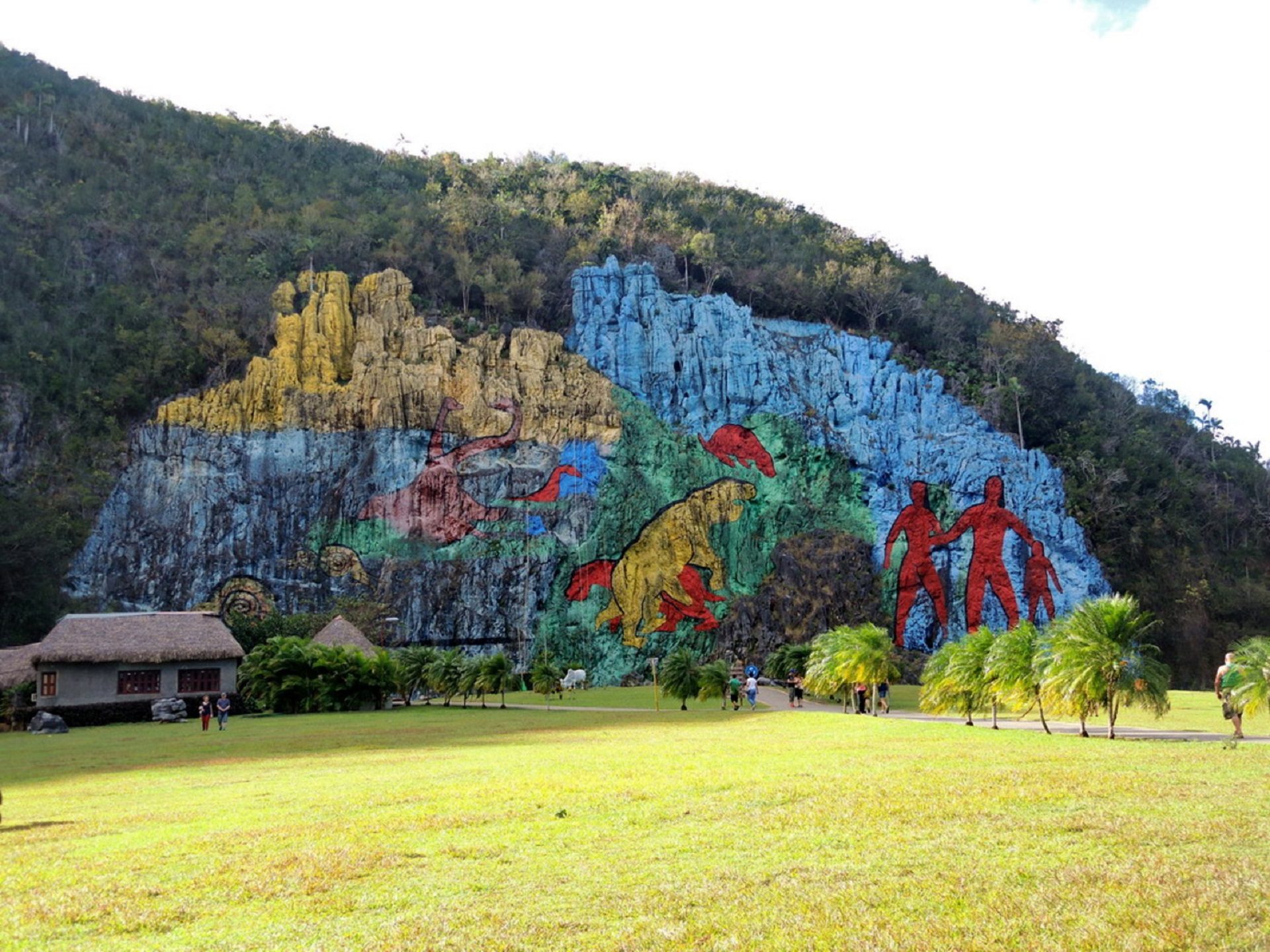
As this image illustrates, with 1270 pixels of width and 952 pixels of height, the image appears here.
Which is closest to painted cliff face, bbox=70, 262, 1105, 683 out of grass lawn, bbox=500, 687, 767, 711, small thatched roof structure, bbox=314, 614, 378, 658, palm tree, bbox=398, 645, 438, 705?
grass lawn, bbox=500, 687, 767, 711

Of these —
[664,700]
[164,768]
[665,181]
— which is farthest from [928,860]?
[665,181]

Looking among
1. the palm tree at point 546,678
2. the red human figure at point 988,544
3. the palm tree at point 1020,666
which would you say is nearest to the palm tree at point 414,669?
the palm tree at point 546,678

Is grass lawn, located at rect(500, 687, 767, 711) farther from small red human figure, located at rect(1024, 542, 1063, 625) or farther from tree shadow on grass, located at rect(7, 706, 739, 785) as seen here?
small red human figure, located at rect(1024, 542, 1063, 625)

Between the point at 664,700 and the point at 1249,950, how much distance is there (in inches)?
1102

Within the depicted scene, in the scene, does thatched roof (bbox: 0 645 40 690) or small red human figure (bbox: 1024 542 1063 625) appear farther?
small red human figure (bbox: 1024 542 1063 625)

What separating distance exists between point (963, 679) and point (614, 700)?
51.5ft

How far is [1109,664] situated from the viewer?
1664 cm

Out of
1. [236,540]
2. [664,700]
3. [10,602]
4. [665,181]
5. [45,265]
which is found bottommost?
[664,700]

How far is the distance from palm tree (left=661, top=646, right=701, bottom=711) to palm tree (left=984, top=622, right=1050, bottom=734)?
1115 centimetres

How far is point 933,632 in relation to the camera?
46531 millimetres

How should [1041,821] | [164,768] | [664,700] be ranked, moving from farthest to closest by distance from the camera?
1. [664,700]
2. [164,768]
3. [1041,821]

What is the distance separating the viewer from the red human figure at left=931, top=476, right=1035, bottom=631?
4681 centimetres

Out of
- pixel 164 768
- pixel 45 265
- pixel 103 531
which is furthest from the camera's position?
pixel 45 265

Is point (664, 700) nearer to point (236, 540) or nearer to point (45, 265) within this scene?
point (236, 540)
